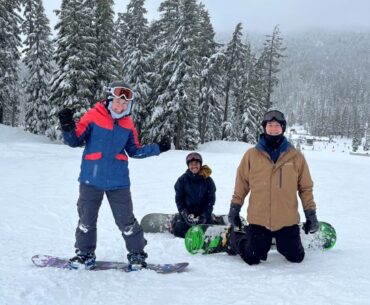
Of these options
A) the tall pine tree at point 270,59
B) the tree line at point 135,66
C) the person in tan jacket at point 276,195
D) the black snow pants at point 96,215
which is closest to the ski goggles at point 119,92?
the black snow pants at point 96,215

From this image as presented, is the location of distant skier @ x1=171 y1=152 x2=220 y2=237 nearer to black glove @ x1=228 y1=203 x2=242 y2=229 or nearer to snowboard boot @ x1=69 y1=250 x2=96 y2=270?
black glove @ x1=228 y1=203 x2=242 y2=229

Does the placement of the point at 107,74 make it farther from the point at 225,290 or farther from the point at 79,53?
the point at 225,290

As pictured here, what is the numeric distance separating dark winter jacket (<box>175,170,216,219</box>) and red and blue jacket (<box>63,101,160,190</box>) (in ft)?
7.81

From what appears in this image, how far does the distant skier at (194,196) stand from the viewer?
22.0 ft

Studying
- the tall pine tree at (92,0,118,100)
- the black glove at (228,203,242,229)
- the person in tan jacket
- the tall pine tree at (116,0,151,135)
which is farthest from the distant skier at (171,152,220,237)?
the tall pine tree at (116,0,151,135)

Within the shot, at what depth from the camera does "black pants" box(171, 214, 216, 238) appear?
6.74m

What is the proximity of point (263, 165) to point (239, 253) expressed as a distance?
47.1 inches

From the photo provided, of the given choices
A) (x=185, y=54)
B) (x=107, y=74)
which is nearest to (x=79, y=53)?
(x=107, y=74)

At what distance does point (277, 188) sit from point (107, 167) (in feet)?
6.73

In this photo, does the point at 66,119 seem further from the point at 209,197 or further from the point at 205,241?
the point at 209,197

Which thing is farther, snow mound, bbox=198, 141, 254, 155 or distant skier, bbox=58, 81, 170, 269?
snow mound, bbox=198, 141, 254, 155

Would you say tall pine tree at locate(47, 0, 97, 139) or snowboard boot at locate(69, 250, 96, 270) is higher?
tall pine tree at locate(47, 0, 97, 139)

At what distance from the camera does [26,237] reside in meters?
6.07

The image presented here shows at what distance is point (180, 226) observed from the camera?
679 centimetres
